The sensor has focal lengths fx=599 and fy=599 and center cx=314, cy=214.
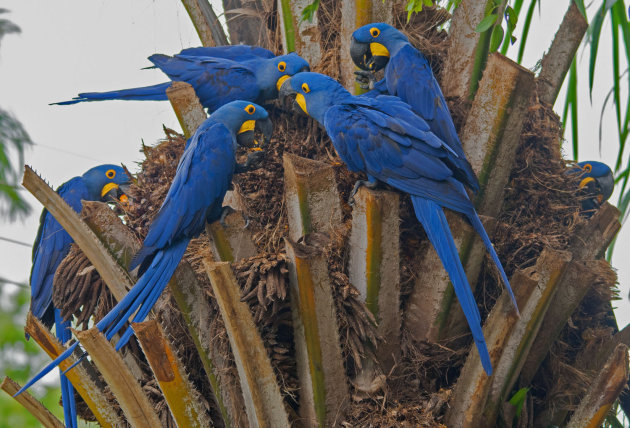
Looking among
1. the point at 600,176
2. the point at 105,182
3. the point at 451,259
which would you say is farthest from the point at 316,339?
the point at 600,176

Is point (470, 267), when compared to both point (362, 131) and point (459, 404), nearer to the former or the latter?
point (459, 404)

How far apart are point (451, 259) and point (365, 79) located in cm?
144

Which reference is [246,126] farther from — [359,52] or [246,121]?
[359,52]

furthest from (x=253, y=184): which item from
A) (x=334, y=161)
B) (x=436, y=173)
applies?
(x=436, y=173)

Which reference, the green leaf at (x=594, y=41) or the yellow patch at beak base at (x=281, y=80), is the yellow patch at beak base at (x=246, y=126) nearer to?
the yellow patch at beak base at (x=281, y=80)

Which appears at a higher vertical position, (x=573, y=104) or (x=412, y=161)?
(x=573, y=104)

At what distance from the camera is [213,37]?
13.1ft

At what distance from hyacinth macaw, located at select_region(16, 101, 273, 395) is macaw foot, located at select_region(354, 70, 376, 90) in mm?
579

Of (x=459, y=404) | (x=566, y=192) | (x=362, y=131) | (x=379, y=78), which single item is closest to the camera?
(x=459, y=404)

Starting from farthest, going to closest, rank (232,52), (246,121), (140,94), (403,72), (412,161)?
(232,52), (140,94), (246,121), (403,72), (412,161)

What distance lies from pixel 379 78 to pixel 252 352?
2.11 meters

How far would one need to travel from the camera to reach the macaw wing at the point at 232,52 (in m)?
3.93

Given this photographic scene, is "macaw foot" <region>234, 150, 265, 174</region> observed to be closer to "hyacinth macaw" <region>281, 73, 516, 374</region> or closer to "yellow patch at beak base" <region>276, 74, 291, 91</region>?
"hyacinth macaw" <region>281, 73, 516, 374</region>

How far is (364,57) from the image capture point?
335 cm
